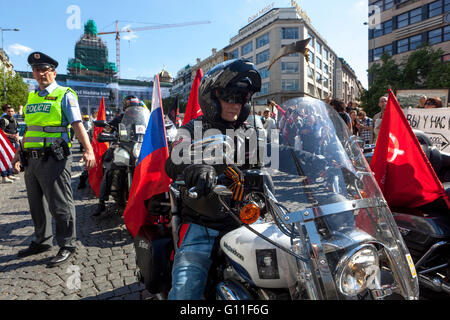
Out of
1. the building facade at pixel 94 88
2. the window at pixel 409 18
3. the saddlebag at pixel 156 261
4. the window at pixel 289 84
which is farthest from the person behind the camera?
the building facade at pixel 94 88

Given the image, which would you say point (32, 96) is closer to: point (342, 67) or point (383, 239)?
point (383, 239)

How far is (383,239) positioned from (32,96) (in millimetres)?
3584

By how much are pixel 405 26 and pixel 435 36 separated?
4329 millimetres

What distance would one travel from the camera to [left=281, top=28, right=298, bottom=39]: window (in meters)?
50.2

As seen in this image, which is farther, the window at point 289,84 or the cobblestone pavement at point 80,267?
the window at point 289,84

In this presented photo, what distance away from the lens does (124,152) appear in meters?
4.21

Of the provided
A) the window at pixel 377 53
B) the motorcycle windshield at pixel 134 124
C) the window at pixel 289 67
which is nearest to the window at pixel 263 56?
the window at pixel 289 67

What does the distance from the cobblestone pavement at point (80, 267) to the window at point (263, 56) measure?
52271 millimetres

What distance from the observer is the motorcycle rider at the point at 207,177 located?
4.99ft

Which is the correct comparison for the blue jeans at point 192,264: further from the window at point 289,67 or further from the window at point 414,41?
the window at point 289,67

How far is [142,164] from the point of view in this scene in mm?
2486

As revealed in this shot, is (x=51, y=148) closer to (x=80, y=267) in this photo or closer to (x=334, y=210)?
(x=80, y=267)

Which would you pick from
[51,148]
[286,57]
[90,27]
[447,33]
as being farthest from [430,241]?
[90,27]

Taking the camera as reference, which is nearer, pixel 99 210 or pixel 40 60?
pixel 40 60
